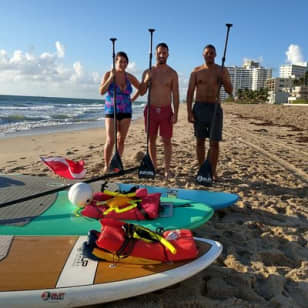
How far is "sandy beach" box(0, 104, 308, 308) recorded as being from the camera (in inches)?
89.6

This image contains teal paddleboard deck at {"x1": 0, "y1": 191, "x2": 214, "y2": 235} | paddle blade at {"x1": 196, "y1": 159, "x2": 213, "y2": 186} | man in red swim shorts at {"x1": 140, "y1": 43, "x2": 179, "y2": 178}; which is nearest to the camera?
teal paddleboard deck at {"x1": 0, "y1": 191, "x2": 214, "y2": 235}

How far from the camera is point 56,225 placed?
2996 mm

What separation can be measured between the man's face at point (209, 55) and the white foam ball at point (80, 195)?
8.56 ft

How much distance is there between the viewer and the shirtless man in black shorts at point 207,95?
183 inches

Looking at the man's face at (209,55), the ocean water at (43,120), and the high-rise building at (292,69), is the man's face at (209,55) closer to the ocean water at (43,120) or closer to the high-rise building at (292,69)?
the ocean water at (43,120)

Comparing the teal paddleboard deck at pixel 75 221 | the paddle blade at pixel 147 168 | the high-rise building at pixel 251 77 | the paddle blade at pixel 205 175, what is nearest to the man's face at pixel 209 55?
the paddle blade at pixel 205 175

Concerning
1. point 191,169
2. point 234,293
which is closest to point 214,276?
point 234,293

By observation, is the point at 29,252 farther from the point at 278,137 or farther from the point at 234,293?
the point at 278,137

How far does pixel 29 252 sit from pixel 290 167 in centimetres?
527

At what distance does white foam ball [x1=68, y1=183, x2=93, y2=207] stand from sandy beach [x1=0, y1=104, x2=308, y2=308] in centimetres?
123

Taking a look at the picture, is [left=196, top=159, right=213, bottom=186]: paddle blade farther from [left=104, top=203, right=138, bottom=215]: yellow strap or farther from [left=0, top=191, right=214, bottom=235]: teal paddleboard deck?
[left=104, top=203, right=138, bottom=215]: yellow strap

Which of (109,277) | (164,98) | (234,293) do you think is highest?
(164,98)

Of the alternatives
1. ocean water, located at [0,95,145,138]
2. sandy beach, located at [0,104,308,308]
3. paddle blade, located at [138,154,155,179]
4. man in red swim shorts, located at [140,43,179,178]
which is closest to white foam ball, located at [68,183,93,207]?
sandy beach, located at [0,104,308,308]

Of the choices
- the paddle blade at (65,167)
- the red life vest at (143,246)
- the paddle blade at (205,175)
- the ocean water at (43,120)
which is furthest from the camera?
the ocean water at (43,120)
